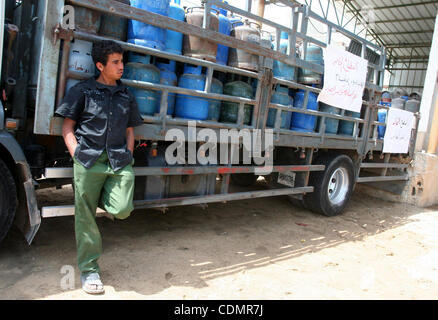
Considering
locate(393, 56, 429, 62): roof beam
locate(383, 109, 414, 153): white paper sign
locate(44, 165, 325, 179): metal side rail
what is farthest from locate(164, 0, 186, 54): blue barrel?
locate(393, 56, 429, 62): roof beam

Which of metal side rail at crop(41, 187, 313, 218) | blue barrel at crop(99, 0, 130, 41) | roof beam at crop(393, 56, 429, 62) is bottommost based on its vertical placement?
metal side rail at crop(41, 187, 313, 218)

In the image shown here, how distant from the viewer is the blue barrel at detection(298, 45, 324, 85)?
4457 millimetres

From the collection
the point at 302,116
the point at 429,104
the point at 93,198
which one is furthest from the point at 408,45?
the point at 93,198

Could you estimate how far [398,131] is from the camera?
6.35 m

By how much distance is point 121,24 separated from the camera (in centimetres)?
295

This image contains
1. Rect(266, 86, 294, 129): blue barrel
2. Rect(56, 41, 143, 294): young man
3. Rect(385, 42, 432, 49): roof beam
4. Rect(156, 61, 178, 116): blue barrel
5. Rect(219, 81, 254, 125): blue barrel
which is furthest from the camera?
Rect(385, 42, 432, 49): roof beam

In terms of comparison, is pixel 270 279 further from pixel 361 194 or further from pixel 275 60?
pixel 361 194

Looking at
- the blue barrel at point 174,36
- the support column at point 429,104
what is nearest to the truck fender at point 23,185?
the blue barrel at point 174,36

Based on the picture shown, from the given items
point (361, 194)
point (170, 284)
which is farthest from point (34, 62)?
point (361, 194)

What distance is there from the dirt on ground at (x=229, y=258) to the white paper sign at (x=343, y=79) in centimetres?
171

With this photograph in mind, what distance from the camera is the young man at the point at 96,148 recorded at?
2516 mm

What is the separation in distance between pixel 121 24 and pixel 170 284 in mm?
2147

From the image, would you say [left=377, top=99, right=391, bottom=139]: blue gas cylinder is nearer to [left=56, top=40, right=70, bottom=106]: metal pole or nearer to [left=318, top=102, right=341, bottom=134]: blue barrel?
[left=318, top=102, right=341, bottom=134]: blue barrel

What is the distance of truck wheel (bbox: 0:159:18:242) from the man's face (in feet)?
3.25
